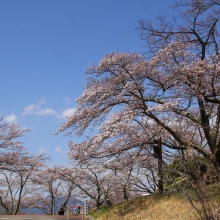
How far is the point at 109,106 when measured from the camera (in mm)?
13547

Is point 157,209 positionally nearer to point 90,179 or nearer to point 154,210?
point 154,210

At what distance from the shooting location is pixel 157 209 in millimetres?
12383

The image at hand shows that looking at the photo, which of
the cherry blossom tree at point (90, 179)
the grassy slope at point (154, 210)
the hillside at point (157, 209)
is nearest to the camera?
the hillside at point (157, 209)

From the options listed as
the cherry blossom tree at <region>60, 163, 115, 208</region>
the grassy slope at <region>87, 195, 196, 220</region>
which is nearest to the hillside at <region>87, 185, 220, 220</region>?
the grassy slope at <region>87, 195, 196, 220</region>

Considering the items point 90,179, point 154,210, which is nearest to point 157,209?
point 154,210

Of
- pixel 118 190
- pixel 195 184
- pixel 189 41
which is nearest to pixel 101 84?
pixel 189 41

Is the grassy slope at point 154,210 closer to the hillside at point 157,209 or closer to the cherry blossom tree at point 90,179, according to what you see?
the hillside at point 157,209

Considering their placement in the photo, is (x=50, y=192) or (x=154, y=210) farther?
(x=50, y=192)

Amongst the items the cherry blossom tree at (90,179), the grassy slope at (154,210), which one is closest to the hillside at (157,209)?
the grassy slope at (154,210)

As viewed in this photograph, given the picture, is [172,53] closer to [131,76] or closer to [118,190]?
[131,76]

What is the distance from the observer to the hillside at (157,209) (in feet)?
34.4

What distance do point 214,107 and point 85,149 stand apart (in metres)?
6.92

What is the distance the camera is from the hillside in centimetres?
1048

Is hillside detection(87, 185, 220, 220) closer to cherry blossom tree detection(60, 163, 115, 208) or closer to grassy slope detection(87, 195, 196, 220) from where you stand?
grassy slope detection(87, 195, 196, 220)
